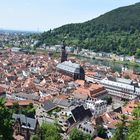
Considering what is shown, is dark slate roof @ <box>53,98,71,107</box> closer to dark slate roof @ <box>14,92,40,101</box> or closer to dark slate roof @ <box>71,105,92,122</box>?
dark slate roof @ <box>71,105,92,122</box>

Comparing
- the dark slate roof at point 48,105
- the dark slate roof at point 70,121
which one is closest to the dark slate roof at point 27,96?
the dark slate roof at point 48,105

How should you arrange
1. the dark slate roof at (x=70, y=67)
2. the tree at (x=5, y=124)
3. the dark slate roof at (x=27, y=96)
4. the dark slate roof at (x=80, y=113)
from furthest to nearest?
the dark slate roof at (x=70, y=67) → the dark slate roof at (x=27, y=96) → the dark slate roof at (x=80, y=113) → the tree at (x=5, y=124)

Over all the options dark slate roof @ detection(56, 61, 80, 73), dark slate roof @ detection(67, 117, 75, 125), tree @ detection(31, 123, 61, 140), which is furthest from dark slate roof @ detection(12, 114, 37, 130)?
dark slate roof @ detection(56, 61, 80, 73)

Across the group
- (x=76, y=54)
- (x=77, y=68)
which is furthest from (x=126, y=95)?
(x=76, y=54)

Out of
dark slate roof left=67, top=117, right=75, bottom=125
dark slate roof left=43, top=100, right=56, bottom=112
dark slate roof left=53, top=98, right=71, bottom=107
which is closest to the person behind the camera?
dark slate roof left=67, top=117, right=75, bottom=125

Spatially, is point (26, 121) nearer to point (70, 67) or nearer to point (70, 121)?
point (70, 121)

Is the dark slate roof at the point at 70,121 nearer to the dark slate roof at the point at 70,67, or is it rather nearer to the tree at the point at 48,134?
the tree at the point at 48,134

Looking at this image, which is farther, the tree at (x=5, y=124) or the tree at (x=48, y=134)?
the tree at (x=48, y=134)

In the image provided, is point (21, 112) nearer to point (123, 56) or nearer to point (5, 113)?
point (5, 113)
